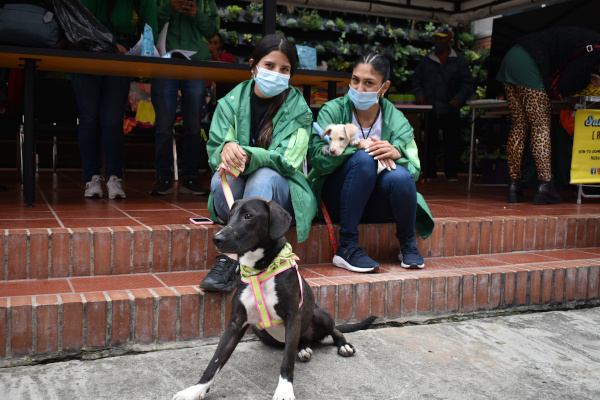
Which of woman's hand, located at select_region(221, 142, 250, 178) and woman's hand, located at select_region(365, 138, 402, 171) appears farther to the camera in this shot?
woman's hand, located at select_region(365, 138, 402, 171)

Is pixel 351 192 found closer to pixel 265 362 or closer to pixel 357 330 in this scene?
pixel 357 330

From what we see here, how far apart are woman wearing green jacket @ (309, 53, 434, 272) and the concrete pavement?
69 centimetres

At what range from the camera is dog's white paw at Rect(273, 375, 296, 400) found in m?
2.11

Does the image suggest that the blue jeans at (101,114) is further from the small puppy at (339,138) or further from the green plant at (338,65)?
the green plant at (338,65)

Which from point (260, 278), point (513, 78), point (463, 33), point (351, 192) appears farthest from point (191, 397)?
point (463, 33)

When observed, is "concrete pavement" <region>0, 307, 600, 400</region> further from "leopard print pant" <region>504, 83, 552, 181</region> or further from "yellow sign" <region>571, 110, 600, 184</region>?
"yellow sign" <region>571, 110, 600, 184</region>

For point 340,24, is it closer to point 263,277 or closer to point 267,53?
point 267,53

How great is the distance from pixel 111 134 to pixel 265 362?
105 inches

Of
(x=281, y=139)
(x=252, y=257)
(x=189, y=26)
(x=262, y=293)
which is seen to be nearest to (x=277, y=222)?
(x=252, y=257)

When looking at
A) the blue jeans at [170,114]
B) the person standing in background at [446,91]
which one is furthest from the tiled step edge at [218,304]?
the person standing in background at [446,91]

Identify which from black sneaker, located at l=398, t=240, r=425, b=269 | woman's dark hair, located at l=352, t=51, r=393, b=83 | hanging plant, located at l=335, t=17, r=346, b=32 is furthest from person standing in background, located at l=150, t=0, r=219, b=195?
hanging plant, located at l=335, t=17, r=346, b=32

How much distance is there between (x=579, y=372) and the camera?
2533 millimetres

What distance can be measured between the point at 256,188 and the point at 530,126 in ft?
11.2

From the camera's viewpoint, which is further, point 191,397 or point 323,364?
point 323,364
